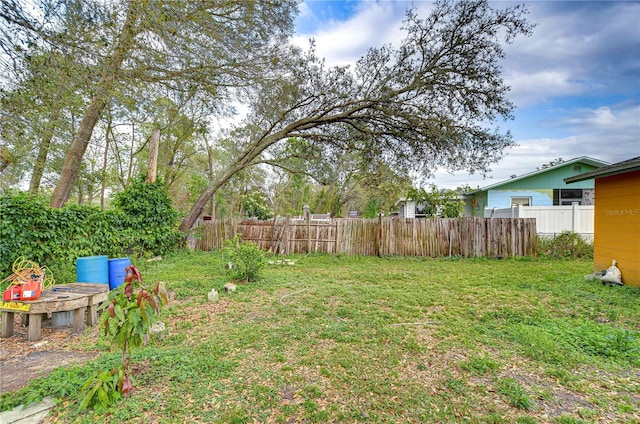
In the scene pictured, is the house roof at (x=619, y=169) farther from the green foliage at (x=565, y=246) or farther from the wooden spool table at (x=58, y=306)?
the wooden spool table at (x=58, y=306)

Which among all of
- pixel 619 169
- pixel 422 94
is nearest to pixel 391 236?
pixel 422 94

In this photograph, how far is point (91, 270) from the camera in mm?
4301

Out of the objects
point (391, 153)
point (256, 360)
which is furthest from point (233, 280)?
point (391, 153)

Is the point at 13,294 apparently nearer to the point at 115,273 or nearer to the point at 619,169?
the point at 115,273

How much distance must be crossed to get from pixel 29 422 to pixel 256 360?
1.50 m

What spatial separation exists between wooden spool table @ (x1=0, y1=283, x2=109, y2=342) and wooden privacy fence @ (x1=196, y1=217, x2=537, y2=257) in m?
5.77

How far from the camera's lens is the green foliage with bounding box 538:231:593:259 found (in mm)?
7973

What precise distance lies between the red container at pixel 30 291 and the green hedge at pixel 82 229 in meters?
2.43

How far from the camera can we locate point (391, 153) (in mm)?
7566

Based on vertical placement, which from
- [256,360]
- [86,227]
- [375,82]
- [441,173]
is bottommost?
[256,360]

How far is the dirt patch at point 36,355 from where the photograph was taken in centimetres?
232

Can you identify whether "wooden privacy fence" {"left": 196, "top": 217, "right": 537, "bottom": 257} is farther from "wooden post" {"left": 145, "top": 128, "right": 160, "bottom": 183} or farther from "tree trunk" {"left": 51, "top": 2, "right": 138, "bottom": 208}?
"tree trunk" {"left": 51, "top": 2, "right": 138, "bottom": 208}

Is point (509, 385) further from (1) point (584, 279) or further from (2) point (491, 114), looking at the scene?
(2) point (491, 114)

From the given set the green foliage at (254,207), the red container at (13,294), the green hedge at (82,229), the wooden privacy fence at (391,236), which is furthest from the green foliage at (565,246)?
the green foliage at (254,207)
